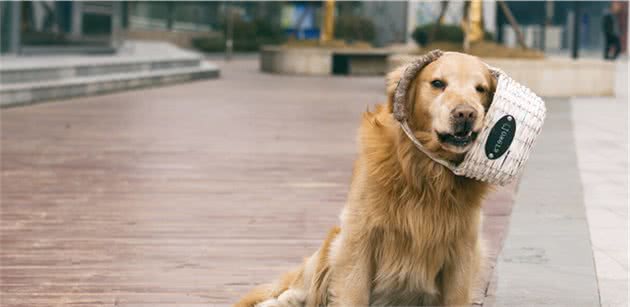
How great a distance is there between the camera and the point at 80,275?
19.8ft

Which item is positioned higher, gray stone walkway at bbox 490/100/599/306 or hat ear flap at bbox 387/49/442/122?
hat ear flap at bbox 387/49/442/122

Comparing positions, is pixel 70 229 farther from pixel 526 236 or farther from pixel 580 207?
pixel 580 207

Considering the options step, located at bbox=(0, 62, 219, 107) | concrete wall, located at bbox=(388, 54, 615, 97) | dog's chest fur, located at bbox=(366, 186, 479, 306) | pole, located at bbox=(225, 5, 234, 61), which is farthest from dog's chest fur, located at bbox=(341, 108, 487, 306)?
pole, located at bbox=(225, 5, 234, 61)

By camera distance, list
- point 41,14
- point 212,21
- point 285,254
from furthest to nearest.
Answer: point 212,21
point 41,14
point 285,254

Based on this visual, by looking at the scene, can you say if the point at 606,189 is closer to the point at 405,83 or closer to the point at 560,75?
the point at 405,83

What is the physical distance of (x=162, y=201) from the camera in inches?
349

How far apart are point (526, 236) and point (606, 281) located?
1274mm

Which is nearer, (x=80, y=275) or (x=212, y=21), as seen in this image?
(x=80, y=275)

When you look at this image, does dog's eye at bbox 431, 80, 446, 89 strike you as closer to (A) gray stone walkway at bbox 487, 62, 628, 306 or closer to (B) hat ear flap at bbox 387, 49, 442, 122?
(B) hat ear flap at bbox 387, 49, 442, 122

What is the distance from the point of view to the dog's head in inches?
156

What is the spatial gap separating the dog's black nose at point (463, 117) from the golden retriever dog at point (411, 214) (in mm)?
106

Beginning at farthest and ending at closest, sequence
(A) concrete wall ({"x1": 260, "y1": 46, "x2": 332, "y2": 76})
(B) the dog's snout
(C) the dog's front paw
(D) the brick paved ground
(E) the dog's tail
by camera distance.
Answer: (A) concrete wall ({"x1": 260, "y1": 46, "x2": 332, "y2": 76}) < (D) the brick paved ground < (C) the dog's front paw < (E) the dog's tail < (B) the dog's snout

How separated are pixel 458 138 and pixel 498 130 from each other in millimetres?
217

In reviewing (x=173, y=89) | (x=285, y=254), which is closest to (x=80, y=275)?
(x=285, y=254)
